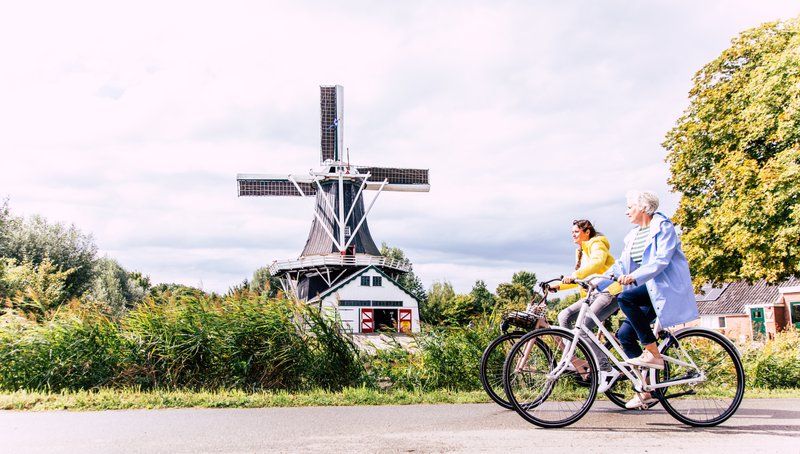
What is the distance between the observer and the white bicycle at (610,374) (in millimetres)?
5707

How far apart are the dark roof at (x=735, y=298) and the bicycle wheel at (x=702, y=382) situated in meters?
46.2

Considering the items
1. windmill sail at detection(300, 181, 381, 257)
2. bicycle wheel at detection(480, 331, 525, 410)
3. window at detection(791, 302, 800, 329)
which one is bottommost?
window at detection(791, 302, 800, 329)

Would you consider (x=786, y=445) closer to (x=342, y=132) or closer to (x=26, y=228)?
(x=26, y=228)

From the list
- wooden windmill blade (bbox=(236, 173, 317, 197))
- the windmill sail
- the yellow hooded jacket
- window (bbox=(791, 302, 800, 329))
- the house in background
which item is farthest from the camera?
wooden windmill blade (bbox=(236, 173, 317, 197))

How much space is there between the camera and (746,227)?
62.8ft

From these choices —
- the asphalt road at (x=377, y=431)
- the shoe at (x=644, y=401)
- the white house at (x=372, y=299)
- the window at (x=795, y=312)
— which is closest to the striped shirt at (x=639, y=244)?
the shoe at (x=644, y=401)

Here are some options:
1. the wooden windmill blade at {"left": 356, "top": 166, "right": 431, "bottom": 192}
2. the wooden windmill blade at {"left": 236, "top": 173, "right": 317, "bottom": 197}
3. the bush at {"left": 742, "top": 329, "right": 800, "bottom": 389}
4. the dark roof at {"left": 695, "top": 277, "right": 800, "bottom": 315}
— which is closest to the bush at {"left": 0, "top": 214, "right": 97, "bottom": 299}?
the wooden windmill blade at {"left": 236, "top": 173, "right": 317, "bottom": 197}

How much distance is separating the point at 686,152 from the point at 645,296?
65.0 feet

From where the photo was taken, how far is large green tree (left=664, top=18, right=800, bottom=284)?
1858 centimetres

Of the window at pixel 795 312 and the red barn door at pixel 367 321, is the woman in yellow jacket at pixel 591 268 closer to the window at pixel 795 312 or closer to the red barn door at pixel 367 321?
the red barn door at pixel 367 321

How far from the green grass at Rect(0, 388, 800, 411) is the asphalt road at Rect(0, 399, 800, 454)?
27cm

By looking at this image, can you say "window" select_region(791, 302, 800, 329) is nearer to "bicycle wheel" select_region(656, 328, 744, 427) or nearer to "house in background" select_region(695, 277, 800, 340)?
"house in background" select_region(695, 277, 800, 340)

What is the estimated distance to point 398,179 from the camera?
165 ft

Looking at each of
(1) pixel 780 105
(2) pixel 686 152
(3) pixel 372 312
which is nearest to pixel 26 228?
(3) pixel 372 312
